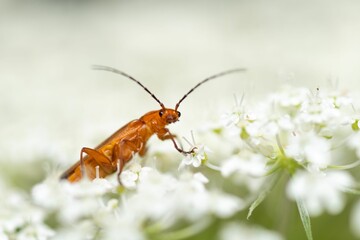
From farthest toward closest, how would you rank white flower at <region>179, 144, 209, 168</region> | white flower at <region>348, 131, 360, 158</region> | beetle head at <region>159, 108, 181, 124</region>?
beetle head at <region>159, 108, 181, 124</region> → white flower at <region>179, 144, 209, 168</region> → white flower at <region>348, 131, 360, 158</region>

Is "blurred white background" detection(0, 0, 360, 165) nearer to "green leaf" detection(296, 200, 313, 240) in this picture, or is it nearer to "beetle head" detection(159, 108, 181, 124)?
"beetle head" detection(159, 108, 181, 124)

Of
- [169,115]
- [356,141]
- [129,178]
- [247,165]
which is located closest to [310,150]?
[247,165]

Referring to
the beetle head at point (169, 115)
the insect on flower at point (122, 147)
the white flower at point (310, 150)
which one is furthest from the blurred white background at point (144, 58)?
the white flower at point (310, 150)

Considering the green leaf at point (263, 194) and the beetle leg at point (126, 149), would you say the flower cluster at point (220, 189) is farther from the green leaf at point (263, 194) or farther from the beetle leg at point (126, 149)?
the beetle leg at point (126, 149)

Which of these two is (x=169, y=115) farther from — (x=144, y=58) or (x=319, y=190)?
(x=144, y=58)

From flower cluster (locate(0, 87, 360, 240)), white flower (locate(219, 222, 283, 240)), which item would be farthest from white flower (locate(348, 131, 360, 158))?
white flower (locate(219, 222, 283, 240))
